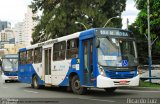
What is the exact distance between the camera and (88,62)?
18219 mm

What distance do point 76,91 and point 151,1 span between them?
576 centimetres

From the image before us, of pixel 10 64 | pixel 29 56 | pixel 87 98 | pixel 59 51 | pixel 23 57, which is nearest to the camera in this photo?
pixel 87 98

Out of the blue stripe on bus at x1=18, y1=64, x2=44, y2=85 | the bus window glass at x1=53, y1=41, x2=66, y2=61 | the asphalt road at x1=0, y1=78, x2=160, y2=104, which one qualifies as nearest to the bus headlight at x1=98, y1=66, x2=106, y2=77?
the asphalt road at x1=0, y1=78, x2=160, y2=104

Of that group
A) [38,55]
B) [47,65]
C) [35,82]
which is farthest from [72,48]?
[35,82]

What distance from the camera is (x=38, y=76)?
25047 mm

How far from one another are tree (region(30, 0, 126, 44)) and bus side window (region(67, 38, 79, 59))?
29348mm

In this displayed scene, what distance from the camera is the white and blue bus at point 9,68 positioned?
3828 centimetres

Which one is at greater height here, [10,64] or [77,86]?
[10,64]

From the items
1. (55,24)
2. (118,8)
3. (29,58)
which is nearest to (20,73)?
(29,58)

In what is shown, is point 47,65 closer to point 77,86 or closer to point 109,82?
point 77,86

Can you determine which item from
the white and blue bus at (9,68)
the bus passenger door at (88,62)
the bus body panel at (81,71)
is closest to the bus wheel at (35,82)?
the bus body panel at (81,71)

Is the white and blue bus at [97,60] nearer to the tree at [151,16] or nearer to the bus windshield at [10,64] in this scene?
the tree at [151,16]

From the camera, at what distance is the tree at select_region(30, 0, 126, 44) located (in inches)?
1983

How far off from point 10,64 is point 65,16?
13825 mm
